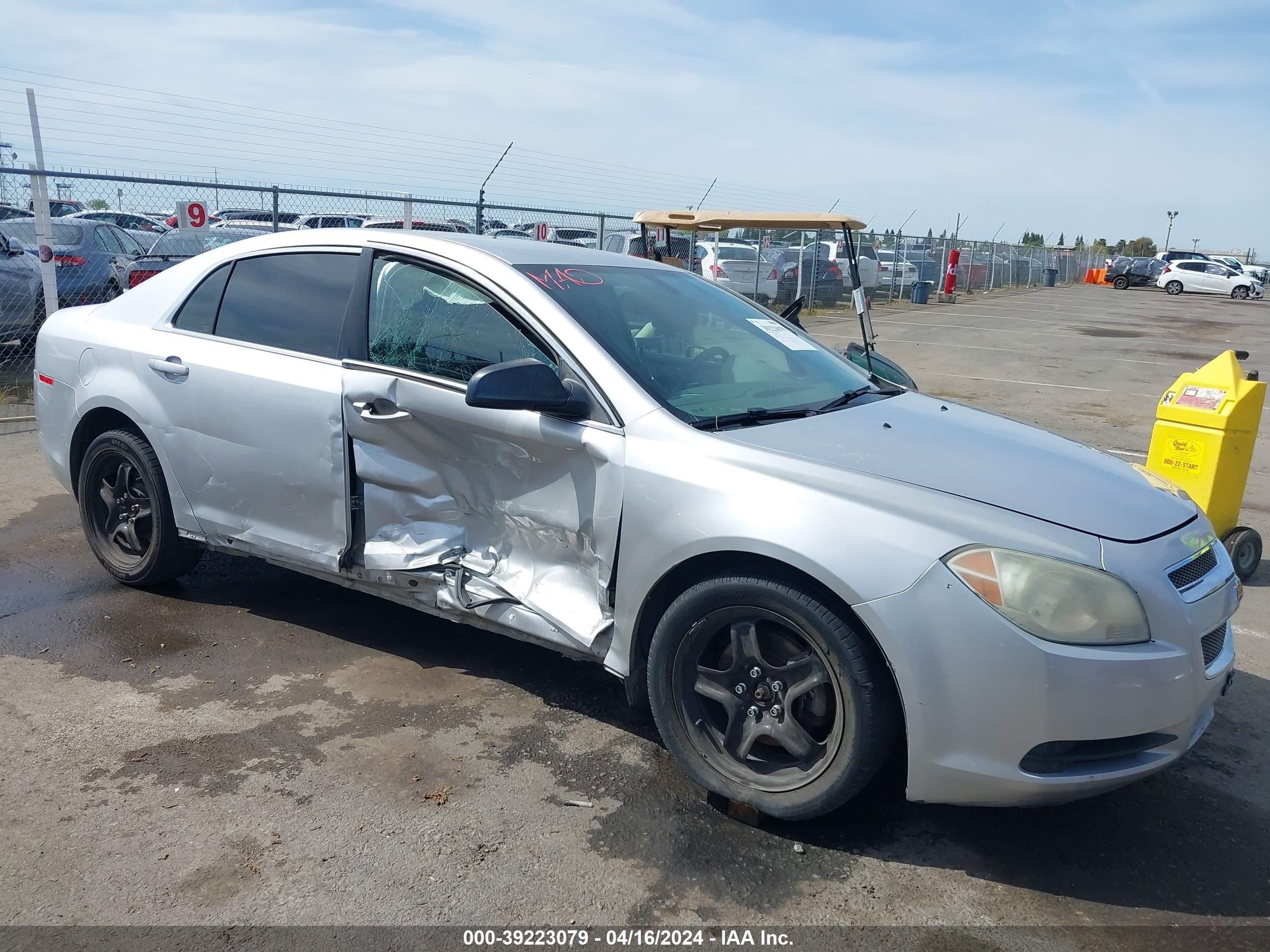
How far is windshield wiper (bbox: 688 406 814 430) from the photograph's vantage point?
3236 millimetres

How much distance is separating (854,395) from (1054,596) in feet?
4.69

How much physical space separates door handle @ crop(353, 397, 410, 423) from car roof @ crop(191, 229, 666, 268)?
24.1 inches

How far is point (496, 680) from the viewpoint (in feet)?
13.1

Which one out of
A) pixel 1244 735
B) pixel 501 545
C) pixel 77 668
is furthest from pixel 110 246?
pixel 1244 735

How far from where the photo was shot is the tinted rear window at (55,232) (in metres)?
12.4

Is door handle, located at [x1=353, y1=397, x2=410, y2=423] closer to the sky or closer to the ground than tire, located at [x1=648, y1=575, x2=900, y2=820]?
closer to the sky

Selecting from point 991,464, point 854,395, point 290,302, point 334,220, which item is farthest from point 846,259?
point 991,464

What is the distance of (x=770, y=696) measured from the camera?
3.00 metres

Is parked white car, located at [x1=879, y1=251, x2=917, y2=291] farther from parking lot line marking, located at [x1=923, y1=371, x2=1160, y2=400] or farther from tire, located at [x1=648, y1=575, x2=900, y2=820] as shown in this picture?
tire, located at [x1=648, y1=575, x2=900, y2=820]

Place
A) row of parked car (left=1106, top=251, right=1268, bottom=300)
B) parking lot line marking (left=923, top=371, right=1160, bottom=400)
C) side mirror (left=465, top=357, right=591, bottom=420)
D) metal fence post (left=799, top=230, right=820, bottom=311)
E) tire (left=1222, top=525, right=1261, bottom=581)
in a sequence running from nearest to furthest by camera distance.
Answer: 1. side mirror (left=465, top=357, right=591, bottom=420)
2. tire (left=1222, top=525, right=1261, bottom=581)
3. parking lot line marking (left=923, top=371, right=1160, bottom=400)
4. metal fence post (left=799, top=230, right=820, bottom=311)
5. row of parked car (left=1106, top=251, right=1268, bottom=300)

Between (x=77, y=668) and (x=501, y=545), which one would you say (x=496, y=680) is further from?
(x=77, y=668)

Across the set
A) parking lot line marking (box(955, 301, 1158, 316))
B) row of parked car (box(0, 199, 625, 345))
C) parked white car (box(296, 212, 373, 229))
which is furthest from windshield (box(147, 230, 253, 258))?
parking lot line marking (box(955, 301, 1158, 316))

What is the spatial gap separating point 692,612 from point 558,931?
946 mm

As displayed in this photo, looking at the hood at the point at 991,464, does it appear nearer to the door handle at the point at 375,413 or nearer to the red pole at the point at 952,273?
the door handle at the point at 375,413
